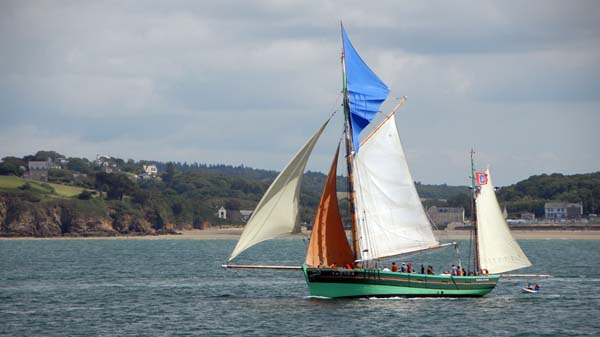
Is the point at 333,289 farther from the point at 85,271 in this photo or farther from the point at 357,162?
the point at 85,271

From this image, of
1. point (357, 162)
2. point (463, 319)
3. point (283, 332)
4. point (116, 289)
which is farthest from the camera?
point (116, 289)

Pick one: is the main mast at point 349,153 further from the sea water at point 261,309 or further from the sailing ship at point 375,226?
the sea water at point 261,309

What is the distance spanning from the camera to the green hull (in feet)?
223

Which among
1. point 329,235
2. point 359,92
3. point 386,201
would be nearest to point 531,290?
point 386,201

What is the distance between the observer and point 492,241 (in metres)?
72.4

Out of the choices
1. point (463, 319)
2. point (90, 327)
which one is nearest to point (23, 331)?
point (90, 327)

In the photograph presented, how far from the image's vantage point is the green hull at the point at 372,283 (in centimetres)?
6788

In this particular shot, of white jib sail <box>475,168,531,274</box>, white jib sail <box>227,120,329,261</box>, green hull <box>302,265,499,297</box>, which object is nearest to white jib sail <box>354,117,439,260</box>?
green hull <box>302,265,499,297</box>

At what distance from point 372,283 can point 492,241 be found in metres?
9.44

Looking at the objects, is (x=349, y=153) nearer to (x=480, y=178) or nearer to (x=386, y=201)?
(x=386, y=201)

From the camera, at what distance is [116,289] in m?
84.2

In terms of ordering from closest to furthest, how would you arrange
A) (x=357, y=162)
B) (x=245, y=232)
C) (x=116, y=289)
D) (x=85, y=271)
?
(x=245, y=232), (x=357, y=162), (x=116, y=289), (x=85, y=271)

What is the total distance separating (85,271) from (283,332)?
54.6 meters

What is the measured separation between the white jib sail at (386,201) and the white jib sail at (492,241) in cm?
339
